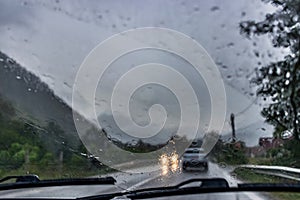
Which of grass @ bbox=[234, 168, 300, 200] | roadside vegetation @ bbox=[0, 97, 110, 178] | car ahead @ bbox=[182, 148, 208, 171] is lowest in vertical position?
grass @ bbox=[234, 168, 300, 200]

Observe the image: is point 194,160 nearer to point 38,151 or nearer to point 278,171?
point 278,171

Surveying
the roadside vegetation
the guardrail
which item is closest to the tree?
the guardrail

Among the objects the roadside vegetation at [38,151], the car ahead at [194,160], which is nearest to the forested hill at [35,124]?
the roadside vegetation at [38,151]

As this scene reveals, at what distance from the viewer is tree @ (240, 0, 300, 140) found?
485 cm

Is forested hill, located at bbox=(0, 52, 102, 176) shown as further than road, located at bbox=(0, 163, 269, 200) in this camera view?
Yes

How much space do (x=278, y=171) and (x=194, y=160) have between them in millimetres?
875

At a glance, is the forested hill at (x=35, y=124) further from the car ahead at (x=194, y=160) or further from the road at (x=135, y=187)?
the car ahead at (x=194, y=160)

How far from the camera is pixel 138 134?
16.6 feet

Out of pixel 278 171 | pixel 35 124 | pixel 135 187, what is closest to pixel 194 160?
pixel 278 171

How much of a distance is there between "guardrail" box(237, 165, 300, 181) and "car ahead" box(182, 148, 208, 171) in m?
0.44

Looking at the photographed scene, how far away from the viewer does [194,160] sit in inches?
200

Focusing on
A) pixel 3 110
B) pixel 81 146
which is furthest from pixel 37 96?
pixel 81 146

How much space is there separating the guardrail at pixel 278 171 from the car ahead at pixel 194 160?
44 cm

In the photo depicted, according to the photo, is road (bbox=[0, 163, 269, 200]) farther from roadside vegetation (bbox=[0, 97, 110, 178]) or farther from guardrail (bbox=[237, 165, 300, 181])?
roadside vegetation (bbox=[0, 97, 110, 178])
